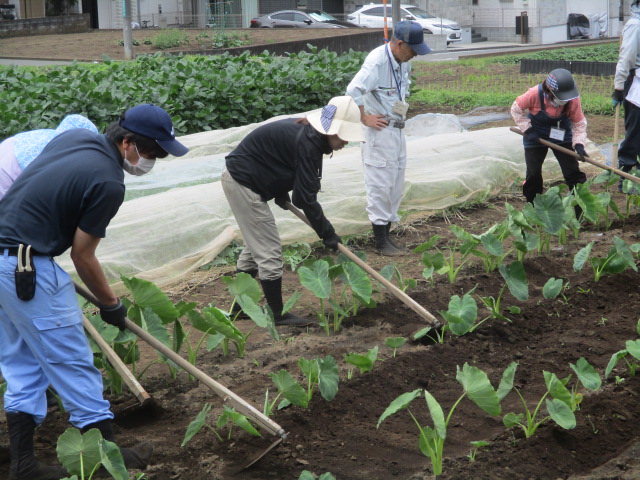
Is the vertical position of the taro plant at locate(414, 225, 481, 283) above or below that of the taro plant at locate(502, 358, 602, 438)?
above

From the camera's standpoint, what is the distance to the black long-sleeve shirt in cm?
488

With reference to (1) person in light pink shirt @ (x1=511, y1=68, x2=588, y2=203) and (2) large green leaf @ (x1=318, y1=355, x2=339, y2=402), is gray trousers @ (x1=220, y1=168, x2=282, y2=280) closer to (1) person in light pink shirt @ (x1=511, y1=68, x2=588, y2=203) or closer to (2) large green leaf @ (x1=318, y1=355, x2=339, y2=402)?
(2) large green leaf @ (x1=318, y1=355, x2=339, y2=402)

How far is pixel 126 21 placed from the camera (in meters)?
18.7

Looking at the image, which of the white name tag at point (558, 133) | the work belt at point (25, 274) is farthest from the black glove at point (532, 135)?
the work belt at point (25, 274)

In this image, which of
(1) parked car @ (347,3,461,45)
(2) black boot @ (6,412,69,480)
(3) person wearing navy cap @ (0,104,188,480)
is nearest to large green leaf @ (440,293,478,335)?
(3) person wearing navy cap @ (0,104,188,480)

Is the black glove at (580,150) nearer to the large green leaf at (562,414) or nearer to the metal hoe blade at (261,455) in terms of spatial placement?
the large green leaf at (562,414)

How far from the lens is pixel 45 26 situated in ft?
88.3

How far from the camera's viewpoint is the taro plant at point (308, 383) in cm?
389

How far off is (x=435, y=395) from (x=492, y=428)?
1.32ft

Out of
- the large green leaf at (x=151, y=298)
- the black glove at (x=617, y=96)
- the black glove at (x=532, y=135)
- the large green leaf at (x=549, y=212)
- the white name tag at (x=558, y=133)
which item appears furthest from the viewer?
the black glove at (x=617, y=96)

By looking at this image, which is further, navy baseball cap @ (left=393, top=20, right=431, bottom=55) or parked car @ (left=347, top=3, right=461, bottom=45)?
parked car @ (left=347, top=3, right=461, bottom=45)

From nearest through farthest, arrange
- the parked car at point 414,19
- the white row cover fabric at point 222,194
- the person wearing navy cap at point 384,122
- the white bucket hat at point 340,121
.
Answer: the white bucket hat at point 340,121 → the white row cover fabric at point 222,194 → the person wearing navy cap at point 384,122 → the parked car at point 414,19

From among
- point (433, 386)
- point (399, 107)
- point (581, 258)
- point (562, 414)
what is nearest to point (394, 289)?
point (433, 386)

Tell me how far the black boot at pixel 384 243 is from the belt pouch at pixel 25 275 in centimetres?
383
